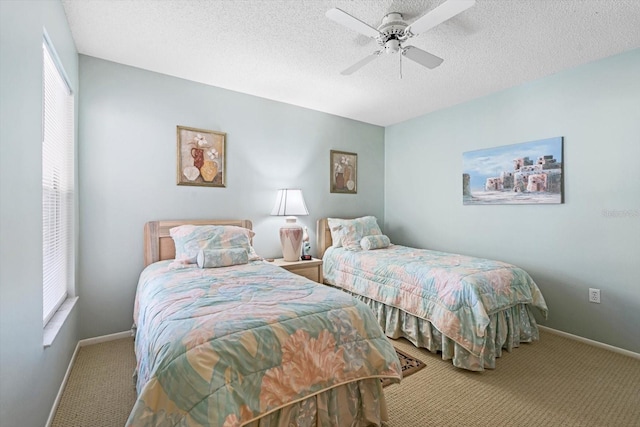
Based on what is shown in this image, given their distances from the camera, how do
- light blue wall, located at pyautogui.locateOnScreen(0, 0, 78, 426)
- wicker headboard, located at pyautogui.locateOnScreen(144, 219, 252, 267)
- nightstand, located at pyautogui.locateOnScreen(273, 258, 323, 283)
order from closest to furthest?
light blue wall, located at pyautogui.locateOnScreen(0, 0, 78, 426)
wicker headboard, located at pyautogui.locateOnScreen(144, 219, 252, 267)
nightstand, located at pyautogui.locateOnScreen(273, 258, 323, 283)

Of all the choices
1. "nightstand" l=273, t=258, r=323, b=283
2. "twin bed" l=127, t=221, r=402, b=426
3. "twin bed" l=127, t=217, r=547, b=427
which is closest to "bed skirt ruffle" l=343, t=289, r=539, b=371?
"twin bed" l=127, t=217, r=547, b=427

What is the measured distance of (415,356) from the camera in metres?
2.54

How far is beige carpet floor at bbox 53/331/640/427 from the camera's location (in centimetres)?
178

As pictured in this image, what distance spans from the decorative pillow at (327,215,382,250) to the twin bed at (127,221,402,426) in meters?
1.90

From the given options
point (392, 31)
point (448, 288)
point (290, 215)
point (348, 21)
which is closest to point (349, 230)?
point (290, 215)

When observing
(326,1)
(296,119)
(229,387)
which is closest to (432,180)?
(296,119)

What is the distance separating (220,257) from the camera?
2.58m

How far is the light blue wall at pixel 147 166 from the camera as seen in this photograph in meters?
2.68

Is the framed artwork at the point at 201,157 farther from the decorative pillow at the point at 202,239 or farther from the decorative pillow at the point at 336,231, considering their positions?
the decorative pillow at the point at 336,231

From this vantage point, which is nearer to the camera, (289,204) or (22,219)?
(22,219)

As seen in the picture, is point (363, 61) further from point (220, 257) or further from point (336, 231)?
point (336, 231)

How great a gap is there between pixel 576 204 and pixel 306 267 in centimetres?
279

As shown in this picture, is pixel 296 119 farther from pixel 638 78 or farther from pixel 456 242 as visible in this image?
pixel 638 78

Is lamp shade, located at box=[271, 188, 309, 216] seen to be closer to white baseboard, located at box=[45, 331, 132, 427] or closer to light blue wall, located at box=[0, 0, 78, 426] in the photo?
white baseboard, located at box=[45, 331, 132, 427]
